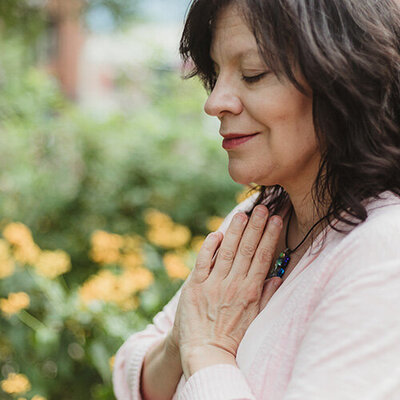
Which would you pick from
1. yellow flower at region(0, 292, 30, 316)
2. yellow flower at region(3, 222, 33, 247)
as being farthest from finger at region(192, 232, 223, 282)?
yellow flower at region(3, 222, 33, 247)

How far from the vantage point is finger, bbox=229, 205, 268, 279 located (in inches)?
56.1

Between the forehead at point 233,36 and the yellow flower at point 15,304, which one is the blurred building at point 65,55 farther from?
the forehead at point 233,36

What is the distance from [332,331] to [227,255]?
45cm

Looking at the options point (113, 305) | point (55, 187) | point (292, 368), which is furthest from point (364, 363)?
point (55, 187)

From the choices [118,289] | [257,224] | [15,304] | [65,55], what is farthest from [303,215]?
[65,55]

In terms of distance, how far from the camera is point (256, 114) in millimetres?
1319

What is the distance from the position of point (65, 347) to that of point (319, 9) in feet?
7.20

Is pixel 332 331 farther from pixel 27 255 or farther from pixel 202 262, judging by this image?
pixel 27 255

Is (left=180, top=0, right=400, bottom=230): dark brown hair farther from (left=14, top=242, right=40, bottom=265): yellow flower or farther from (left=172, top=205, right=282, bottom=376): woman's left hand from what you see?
(left=14, top=242, right=40, bottom=265): yellow flower

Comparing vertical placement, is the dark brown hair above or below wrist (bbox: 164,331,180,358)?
above

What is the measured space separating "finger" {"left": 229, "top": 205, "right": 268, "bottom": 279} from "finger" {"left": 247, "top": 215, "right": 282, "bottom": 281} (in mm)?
12

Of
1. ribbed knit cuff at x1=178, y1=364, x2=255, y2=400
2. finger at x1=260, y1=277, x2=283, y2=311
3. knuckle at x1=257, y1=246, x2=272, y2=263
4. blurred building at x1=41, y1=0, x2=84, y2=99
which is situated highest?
blurred building at x1=41, y1=0, x2=84, y2=99

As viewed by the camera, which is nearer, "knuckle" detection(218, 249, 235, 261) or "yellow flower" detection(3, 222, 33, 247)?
"knuckle" detection(218, 249, 235, 261)

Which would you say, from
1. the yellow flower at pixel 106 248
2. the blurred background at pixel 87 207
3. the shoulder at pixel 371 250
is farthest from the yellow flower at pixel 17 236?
the shoulder at pixel 371 250
